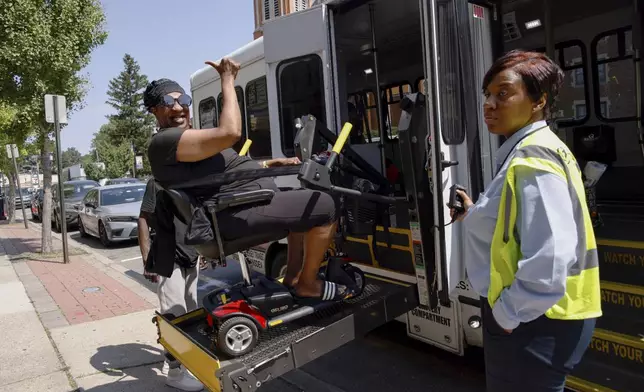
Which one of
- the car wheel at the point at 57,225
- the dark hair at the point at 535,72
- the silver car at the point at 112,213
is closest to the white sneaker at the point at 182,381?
the dark hair at the point at 535,72

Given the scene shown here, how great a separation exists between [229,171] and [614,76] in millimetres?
5690

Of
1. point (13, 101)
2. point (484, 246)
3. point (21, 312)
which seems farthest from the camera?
point (13, 101)

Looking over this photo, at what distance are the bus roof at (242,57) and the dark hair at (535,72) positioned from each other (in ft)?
13.6

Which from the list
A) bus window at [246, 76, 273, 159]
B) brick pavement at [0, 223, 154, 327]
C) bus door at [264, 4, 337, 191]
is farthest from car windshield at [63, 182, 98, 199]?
bus door at [264, 4, 337, 191]

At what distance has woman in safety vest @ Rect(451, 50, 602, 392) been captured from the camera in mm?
1611

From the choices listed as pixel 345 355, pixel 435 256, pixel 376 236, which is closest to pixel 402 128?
pixel 435 256

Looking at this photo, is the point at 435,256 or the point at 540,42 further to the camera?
the point at 540,42

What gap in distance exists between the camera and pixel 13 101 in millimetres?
9711

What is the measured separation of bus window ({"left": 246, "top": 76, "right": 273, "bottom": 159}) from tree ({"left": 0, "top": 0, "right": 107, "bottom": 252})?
5224 millimetres

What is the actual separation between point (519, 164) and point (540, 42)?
6.01 meters

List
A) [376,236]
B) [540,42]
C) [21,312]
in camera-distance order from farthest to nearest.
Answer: [540,42], [21,312], [376,236]

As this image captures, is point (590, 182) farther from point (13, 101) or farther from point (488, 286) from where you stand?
point (13, 101)

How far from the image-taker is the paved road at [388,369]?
3.87 metres

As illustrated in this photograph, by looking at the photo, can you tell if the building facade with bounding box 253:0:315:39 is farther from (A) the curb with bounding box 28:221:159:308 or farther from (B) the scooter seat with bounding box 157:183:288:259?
(B) the scooter seat with bounding box 157:183:288:259
